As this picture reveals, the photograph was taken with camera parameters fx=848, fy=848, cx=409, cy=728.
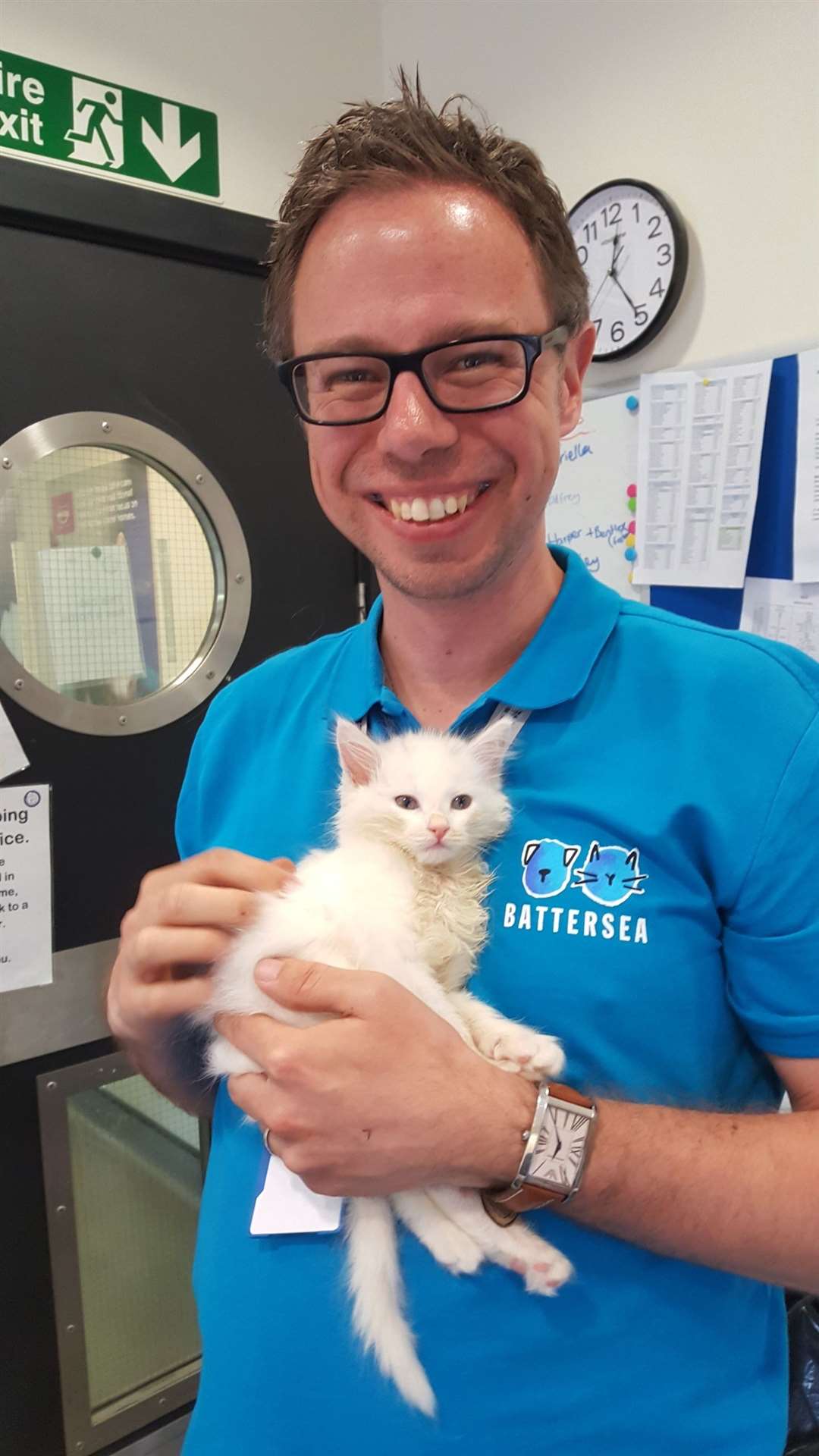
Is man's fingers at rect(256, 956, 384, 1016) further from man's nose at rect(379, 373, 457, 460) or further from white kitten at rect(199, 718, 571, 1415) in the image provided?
man's nose at rect(379, 373, 457, 460)

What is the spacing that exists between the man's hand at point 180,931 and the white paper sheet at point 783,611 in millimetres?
1138

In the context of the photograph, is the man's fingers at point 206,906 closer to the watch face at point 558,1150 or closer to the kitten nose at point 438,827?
the kitten nose at point 438,827

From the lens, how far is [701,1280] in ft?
2.57

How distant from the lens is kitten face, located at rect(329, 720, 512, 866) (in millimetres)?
860

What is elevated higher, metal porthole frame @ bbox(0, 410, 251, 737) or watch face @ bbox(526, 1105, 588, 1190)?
metal porthole frame @ bbox(0, 410, 251, 737)

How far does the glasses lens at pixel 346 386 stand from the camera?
90cm

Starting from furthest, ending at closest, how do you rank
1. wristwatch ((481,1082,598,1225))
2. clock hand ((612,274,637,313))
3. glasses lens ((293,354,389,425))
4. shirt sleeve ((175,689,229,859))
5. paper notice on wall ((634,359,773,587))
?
1. clock hand ((612,274,637,313))
2. paper notice on wall ((634,359,773,587))
3. shirt sleeve ((175,689,229,859))
4. glasses lens ((293,354,389,425))
5. wristwatch ((481,1082,598,1225))

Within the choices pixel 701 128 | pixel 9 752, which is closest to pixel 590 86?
pixel 701 128

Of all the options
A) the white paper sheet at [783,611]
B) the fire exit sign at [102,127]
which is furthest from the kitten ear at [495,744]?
the fire exit sign at [102,127]

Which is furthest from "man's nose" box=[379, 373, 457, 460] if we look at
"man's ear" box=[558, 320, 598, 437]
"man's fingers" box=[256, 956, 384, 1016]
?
"man's fingers" box=[256, 956, 384, 1016]

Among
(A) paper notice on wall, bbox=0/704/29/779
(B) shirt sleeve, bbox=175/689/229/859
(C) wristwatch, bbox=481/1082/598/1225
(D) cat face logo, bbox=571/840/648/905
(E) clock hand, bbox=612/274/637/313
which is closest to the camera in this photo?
(C) wristwatch, bbox=481/1082/598/1225

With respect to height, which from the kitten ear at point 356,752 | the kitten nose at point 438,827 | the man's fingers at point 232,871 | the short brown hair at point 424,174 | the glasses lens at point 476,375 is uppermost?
the short brown hair at point 424,174

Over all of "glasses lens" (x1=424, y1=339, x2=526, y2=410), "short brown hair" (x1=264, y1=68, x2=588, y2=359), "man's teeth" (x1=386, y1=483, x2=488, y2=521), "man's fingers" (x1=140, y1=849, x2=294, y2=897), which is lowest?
"man's fingers" (x1=140, y1=849, x2=294, y2=897)

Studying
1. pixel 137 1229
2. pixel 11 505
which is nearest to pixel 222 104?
pixel 11 505
